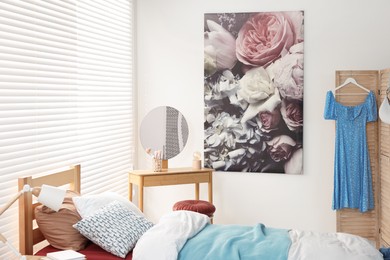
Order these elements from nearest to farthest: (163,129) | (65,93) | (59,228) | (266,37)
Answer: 1. (59,228)
2. (65,93)
3. (163,129)
4. (266,37)

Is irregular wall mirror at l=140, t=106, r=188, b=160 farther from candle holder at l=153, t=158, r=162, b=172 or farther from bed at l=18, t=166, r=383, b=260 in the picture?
bed at l=18, t=166, r=383, b=260

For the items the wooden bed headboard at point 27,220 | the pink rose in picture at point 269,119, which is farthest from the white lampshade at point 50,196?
the pink rose in picture at point 269,119

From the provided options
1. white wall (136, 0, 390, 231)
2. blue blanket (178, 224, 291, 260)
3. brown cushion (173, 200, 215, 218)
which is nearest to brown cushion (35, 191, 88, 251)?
blue blanket (178, 224, 291, 260)

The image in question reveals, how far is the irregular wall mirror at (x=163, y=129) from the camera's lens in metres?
5.36

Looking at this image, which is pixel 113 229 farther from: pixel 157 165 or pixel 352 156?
pixel 352 156

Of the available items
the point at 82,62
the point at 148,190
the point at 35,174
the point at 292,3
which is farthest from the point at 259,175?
the point at 35,174

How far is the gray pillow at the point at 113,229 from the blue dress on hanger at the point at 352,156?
7.09ft

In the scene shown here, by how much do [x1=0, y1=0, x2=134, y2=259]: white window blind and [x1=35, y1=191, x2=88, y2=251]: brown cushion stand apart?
21cm

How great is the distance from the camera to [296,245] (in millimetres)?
3414

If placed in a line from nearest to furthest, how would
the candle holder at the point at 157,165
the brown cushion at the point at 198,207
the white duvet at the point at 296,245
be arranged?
the white duvet at the point at 296,245, the brown cushion at the point at 198,207, the candle holder at the point at 157,165

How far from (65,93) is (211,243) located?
1.65 meters

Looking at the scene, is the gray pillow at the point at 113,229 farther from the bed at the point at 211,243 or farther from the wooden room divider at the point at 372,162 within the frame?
the wooden room divider at the point at 372,162

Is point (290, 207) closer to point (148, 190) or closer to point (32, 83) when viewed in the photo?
point (148, 190)

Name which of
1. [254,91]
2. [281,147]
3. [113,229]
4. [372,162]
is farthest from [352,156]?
[113,229]
